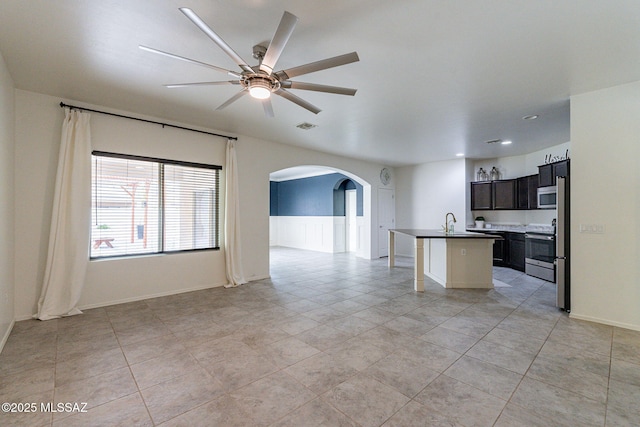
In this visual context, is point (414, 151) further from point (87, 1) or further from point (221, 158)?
point (87, 1)

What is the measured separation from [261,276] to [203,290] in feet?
3.68

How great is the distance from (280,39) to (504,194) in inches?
275

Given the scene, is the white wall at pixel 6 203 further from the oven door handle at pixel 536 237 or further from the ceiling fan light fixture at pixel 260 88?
the oven door handle at pixel 536 237

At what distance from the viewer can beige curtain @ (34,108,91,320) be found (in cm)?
346

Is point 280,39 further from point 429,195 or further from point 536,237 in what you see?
point 429,195

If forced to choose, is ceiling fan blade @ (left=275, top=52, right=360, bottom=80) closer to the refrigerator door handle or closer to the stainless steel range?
the refrigerator door handle

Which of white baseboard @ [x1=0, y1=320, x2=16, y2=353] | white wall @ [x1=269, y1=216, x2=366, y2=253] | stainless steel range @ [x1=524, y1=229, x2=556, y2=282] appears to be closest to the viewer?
white baseboard @ [x1=0, y1=320, x2=16, y2=353]

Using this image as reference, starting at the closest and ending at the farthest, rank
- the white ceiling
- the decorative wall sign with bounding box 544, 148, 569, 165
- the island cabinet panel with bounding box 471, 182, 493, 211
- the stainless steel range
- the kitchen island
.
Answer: the white ceiling
the kitchen island
the stainless steel range
the decorative wall sign with bounding box 544, 148, 569, 165
the island cabinet panel with bounding box 471, 182, 493, 211

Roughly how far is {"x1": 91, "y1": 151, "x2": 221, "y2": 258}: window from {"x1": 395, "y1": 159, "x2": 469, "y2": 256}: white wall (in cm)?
572

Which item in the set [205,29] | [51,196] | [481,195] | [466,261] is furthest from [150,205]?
[481,195]

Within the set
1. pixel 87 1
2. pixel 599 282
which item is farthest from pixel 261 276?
pixel 599 282

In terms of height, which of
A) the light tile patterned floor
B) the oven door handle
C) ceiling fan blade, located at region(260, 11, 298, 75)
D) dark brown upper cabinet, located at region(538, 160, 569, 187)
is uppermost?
ceiling fan blade, located at region(260, 11, 298, 75)

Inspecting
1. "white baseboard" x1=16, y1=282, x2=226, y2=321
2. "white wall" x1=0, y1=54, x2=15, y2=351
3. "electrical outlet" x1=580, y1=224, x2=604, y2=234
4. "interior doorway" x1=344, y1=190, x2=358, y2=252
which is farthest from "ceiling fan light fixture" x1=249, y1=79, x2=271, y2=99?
"interior doorway" x1=344, y1=190, x2=358, y2=252

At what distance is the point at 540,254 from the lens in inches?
218
